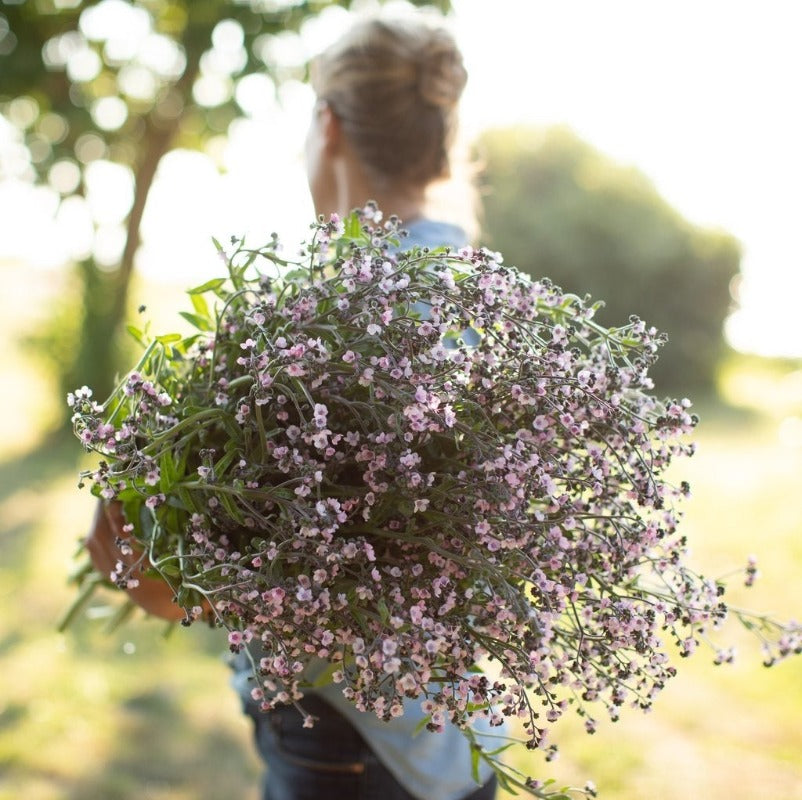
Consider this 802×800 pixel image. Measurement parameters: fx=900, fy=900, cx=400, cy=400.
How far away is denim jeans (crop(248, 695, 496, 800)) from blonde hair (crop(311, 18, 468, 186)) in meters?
1.22

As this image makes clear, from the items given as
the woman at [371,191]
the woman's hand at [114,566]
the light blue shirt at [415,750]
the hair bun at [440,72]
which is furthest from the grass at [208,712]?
the hair bun at [440,72]

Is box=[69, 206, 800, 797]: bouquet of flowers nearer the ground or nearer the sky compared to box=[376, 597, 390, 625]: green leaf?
nearer the sky

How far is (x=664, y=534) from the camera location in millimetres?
1320

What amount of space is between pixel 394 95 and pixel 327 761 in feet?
4.82

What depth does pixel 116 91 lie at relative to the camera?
10.3 metres

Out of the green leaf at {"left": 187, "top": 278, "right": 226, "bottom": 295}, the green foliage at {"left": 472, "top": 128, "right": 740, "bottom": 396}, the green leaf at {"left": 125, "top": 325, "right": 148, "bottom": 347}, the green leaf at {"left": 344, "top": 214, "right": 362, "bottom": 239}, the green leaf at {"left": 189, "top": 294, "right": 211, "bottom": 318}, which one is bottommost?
the green leaf at {"left": 125, "top": 325, "right": 148, "bottom": 347}

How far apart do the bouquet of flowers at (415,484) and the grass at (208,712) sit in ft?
3.75

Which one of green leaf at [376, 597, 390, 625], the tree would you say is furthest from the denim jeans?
the tree

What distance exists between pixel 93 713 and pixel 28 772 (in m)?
0.60

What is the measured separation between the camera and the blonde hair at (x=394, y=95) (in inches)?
81.7

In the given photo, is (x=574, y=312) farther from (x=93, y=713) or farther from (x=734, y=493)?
(x=734, y=493)

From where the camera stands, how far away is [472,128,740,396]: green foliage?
493 inches

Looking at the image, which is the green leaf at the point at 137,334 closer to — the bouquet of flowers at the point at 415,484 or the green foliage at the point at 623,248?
the bouquet of flowers at the point at 415,484

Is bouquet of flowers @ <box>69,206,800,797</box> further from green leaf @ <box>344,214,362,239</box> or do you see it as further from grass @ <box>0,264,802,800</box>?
grass @ <box>0,264,802,800</box>
